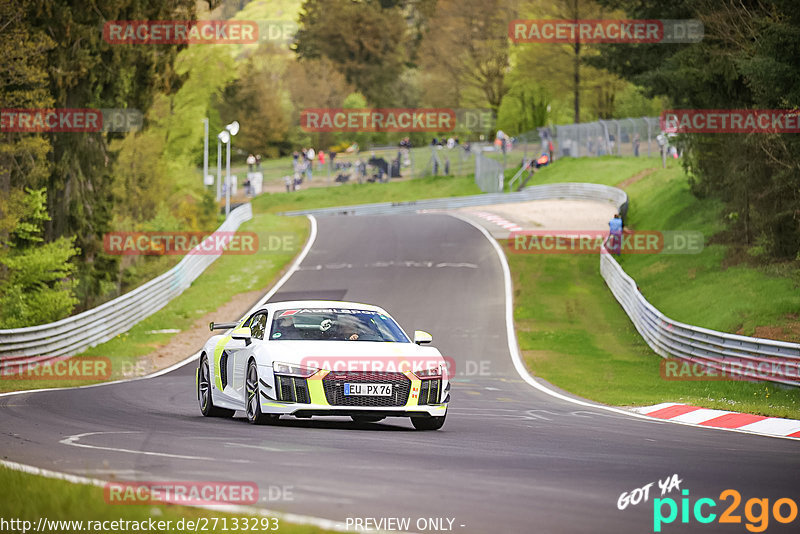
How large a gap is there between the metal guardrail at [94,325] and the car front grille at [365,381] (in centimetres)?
1350

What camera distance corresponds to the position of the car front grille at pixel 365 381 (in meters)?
12.1

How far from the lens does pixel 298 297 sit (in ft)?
122

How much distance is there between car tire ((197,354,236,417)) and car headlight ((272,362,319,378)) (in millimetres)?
2273

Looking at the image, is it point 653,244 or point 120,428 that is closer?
point 120,428

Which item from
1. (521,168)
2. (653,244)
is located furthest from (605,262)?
(521,168)

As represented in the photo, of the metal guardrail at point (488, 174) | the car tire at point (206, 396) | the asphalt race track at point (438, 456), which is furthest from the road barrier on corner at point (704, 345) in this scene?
the metal guardrail at point (488, 174)

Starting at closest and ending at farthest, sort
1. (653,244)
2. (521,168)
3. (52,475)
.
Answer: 1. (52,475)
2. (653,244)
3. (521,168)

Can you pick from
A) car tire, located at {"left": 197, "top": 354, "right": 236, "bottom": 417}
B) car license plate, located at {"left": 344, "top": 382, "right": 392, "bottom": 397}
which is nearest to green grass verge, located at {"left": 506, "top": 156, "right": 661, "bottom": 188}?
car tire, located at {"left": 197, "top": 354, "right": 236, "bottom": 417}

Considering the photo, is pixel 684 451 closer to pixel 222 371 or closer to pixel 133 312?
pixel 222 371

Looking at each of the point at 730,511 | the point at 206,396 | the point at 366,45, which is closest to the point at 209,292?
the point at 206,396

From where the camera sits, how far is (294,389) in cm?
1209

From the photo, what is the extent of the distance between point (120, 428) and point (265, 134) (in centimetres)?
11155

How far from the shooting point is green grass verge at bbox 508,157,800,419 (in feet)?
68.0

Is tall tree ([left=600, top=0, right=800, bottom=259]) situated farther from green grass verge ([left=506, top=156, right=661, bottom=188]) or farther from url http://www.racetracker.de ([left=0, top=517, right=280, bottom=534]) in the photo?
green grass verge ([left=506, top=156, right=661, bottom=188])
